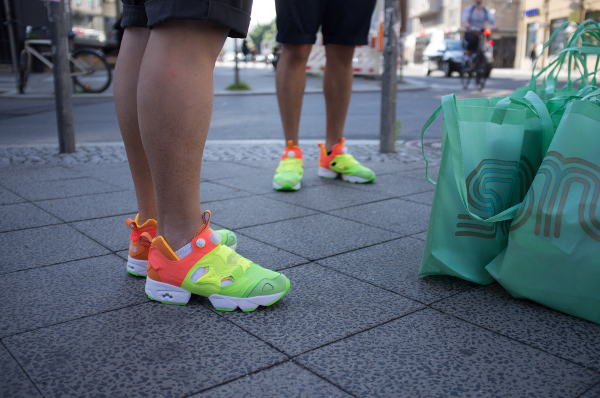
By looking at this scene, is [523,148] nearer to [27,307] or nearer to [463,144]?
[463,144]

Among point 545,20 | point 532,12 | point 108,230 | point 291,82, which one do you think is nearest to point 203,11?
point 108,230

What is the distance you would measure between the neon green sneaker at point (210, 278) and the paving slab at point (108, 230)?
1.77ft

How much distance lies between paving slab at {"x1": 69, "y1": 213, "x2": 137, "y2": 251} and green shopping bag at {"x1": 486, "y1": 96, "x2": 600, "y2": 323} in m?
1.32

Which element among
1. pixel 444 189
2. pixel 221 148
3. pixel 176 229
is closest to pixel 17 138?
pixel 221 148

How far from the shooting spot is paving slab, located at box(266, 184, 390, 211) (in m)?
2.47

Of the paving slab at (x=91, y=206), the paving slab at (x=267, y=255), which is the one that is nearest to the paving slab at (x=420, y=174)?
the paving slab at (x=267, y=255)

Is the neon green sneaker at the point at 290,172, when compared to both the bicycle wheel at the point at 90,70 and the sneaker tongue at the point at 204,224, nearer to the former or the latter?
the sneaker tongue at the point at 204,224

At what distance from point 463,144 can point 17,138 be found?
14.8 ft

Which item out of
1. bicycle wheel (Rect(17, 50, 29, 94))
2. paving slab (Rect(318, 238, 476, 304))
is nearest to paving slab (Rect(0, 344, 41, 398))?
paving slab (Rect(318, 238, 476, 304))

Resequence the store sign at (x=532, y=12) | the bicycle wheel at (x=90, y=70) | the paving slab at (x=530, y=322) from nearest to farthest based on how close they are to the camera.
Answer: the paving slab at (x=530, y=322) < the bicycle wheel at (x=90, y=70) < the store sign at (x=532, y=12)

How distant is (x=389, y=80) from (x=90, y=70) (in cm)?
723

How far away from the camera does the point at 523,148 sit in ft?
4.93

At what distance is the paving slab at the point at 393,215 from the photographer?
2107mm

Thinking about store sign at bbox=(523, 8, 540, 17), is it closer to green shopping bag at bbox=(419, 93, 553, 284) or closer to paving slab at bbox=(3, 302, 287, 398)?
green shopping bag at bbox=(419, 93, 553, 284)
